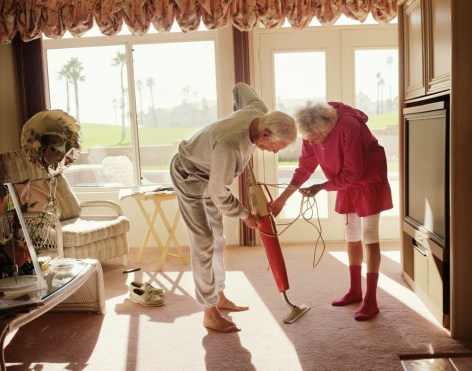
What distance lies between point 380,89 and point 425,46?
6.34 ft

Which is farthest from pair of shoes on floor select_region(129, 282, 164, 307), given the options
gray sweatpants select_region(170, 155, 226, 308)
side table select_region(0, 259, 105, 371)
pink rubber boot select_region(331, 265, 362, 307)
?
pink rubber boot select_region(331, 265, 362, 307)

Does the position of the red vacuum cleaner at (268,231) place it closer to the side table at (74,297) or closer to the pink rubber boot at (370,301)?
the pink rubber boot at (370,301)

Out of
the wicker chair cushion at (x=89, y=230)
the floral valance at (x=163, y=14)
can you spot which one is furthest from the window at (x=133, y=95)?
the wicker chair cushion at (x=89, y=230)

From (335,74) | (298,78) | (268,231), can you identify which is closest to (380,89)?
(335,74)

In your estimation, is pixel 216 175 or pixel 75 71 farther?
pixel 75 71

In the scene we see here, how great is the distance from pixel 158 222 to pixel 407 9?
295 cm

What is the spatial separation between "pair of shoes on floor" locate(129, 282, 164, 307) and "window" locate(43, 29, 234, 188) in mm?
1926

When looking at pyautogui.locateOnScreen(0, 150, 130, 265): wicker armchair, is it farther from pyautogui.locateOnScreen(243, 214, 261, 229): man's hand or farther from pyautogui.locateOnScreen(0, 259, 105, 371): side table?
pyautogui.locateOnScreen(243, 214, 261, 229): man's hand

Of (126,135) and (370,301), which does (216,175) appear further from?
(126,135)

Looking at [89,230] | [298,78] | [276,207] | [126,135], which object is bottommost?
[89,230]

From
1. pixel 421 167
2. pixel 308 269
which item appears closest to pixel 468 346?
pixel 421 167

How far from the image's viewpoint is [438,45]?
8.87ft

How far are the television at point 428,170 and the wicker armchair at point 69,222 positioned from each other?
228 centimetres

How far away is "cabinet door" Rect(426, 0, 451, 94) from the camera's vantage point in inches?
99.7
